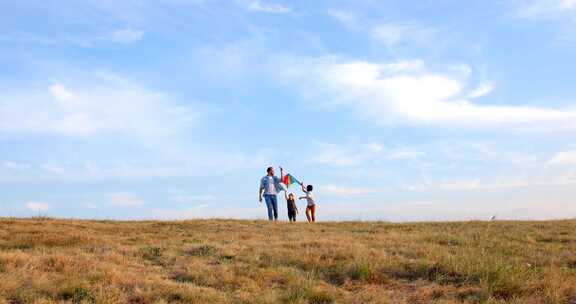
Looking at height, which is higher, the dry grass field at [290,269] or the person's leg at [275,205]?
the person's leg at [275,205]

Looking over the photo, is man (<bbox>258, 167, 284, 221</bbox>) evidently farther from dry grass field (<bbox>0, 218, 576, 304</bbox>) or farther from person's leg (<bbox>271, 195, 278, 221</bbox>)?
dry grass field (<bbox>0, 218, 576, 304</bbox>)

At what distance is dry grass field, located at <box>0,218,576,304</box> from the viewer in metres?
8.57

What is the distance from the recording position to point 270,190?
68.2ft

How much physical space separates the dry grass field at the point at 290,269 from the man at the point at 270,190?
529 centimetres

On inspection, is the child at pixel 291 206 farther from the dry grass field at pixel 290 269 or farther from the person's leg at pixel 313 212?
the dry grass field at pixel 290 269

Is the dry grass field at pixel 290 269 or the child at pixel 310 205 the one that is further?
the child at pixel 310 205

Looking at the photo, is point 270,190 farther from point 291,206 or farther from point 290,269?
point 290,269

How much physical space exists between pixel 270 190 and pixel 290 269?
1059cm

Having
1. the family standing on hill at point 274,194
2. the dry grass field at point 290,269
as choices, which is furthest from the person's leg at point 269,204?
the dry grass field at point 290,269

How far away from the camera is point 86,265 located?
9781mm

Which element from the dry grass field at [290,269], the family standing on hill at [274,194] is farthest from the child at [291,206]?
the dry grass field at [290,269]

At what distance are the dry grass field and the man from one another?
→ 5293 mm

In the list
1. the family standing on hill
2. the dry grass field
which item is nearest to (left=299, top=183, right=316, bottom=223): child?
the family standing on hill

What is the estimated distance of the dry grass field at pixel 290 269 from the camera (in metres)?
8.57
